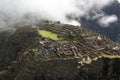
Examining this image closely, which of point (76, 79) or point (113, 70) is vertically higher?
point (113, 70)

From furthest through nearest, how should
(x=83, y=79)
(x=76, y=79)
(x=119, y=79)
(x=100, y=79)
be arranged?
(x=76, y=79)
(x=83, y=79)
(x=100, y=79)
(x=119, y=79)

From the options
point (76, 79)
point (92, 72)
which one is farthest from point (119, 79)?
point (76, 79)

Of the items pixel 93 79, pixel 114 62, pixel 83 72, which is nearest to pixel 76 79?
pixel 83 72

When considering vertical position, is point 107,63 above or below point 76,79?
above

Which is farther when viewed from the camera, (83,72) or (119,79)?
(83,72)

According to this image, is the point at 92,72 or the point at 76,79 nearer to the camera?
the point at 92,72

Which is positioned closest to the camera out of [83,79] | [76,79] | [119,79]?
[119,79]

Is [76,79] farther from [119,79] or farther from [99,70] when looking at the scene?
[119,79]

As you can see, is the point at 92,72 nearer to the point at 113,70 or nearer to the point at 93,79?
the point at 93,79

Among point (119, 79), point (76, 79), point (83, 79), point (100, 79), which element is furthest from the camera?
point (76, 79)
